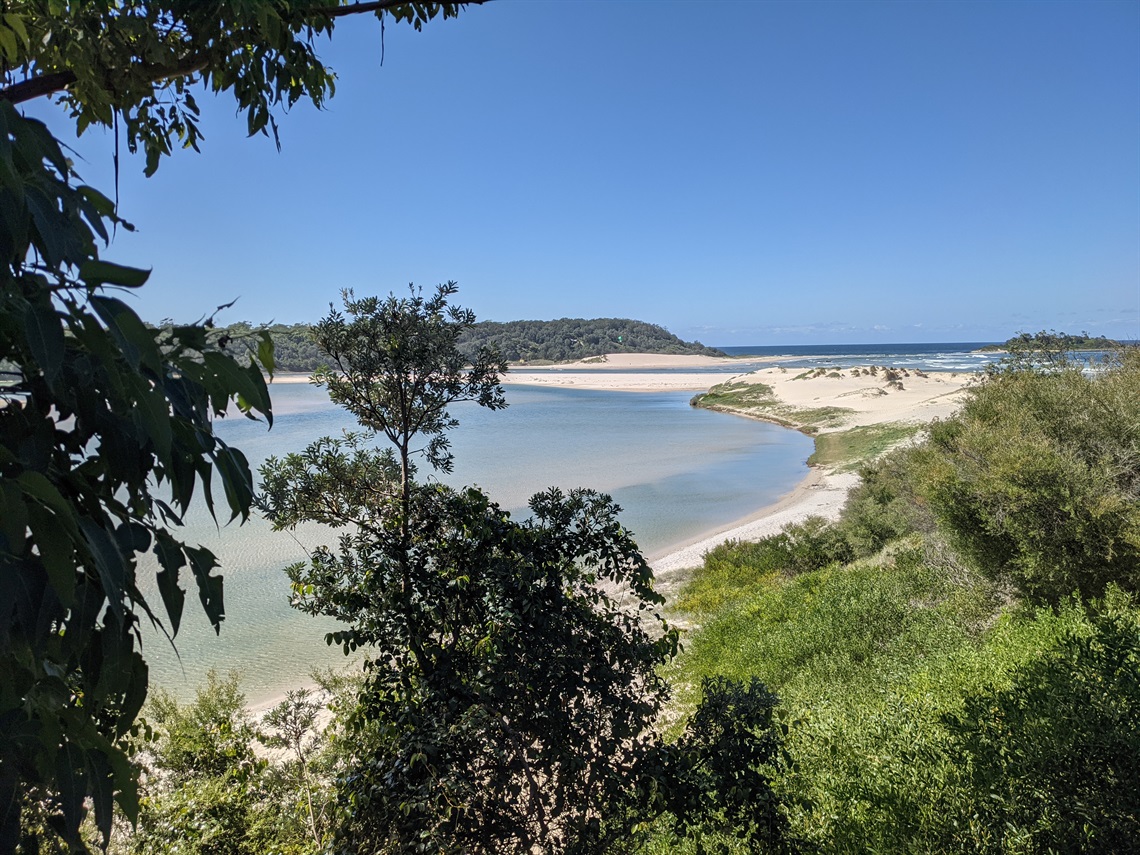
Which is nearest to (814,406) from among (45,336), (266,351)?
(266,351)

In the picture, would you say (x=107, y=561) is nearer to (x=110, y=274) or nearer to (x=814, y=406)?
(x=110, y=274)

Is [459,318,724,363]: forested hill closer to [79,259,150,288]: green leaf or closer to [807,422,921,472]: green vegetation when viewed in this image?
[807,422,921,472]: green vegetation

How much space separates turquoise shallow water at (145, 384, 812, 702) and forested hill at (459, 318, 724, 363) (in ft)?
215

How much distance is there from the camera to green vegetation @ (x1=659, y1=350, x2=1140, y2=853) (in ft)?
11.6

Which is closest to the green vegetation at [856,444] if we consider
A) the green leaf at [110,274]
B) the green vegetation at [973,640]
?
the green vegetation at [973,640]

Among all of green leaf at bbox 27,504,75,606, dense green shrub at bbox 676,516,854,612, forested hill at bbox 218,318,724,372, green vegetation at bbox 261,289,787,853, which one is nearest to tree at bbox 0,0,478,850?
green leaf at bbox 27,504,75,606

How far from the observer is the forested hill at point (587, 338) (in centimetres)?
12356

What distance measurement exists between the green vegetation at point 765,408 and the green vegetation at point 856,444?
464cm

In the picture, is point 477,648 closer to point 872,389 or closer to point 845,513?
point 845,513

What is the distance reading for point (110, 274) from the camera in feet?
3.22

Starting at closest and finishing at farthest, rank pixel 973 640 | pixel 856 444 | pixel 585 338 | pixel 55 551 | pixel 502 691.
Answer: pixel 55 551 < pixel 502 691 < pixel 973 640 < pixel 856 444 < pixel 585 338

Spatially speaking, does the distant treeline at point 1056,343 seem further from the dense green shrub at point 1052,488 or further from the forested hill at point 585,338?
the forested hill at point 585,338

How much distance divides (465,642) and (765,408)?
5143 centimetres

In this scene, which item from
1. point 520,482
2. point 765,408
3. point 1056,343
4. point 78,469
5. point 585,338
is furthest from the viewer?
point 585,338
